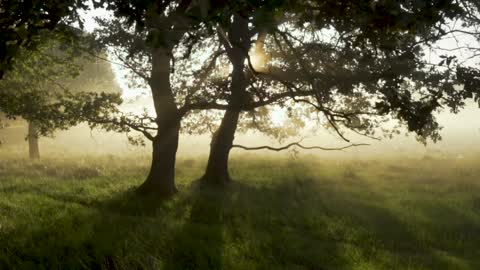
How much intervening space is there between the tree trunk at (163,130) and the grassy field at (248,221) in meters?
0.88

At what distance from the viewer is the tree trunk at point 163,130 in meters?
17.6

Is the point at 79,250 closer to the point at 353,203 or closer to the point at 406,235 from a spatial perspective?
the point at 406,235

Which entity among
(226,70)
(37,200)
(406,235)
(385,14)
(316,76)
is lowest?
(406,235)

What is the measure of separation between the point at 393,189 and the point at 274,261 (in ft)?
41.9

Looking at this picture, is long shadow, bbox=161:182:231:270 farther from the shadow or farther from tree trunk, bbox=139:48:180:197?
tree trunk, bbox=139:48:180:197

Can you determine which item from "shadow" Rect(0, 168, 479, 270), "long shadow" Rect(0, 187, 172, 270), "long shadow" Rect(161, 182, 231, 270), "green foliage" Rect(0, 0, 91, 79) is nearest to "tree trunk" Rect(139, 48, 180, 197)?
"shadow" Rect(0, 168, 479, 270)

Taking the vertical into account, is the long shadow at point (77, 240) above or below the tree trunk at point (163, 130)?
below

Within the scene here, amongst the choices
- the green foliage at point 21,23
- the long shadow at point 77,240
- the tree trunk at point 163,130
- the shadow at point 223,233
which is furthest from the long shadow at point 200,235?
the green foliage at point 21,23

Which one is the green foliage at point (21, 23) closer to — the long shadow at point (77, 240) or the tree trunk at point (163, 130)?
the long shadow at point (77, 240)

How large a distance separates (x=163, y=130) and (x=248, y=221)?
549 cm

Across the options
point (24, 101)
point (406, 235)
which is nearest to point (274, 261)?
point (406, 235)

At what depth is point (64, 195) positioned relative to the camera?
16.4 meters

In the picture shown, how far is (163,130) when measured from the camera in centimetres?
1775

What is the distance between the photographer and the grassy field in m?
9.77
